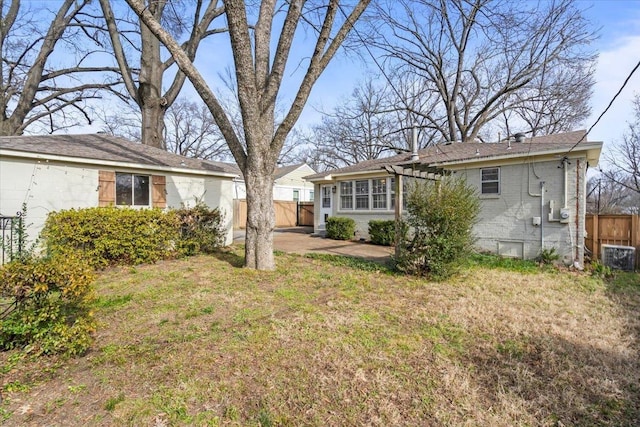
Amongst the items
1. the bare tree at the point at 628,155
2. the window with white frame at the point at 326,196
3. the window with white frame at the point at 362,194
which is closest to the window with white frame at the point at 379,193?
the window with white frame at the point at 362,194

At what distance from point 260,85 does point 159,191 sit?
5208 millimetres

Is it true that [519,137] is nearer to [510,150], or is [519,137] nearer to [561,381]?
[510,150]

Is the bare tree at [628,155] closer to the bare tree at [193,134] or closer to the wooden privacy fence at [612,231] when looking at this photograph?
the wooden privacy fence at [612,231]

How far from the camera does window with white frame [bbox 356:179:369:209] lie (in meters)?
13.2

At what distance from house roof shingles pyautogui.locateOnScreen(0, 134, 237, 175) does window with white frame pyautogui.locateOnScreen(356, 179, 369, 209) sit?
5.51 m

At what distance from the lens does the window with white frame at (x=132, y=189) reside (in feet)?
29.2

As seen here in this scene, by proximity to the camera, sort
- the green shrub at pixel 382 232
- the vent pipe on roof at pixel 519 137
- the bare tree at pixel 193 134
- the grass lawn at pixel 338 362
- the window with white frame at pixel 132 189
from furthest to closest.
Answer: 1. the bare tree at pixel 193 134
2. the green shrub at pixel 382 232
3. the vent pipe on roof at pixel 519 137
4. the window with white frame at pixel 132 189
5. the grass lawn at pixel 338 362

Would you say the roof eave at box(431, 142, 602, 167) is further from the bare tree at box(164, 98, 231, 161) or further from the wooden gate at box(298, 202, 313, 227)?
the bare tree at box(164, 98, 231, 161)

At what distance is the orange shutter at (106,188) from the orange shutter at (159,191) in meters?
1.04

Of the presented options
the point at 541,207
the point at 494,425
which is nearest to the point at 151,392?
the point at 494,425

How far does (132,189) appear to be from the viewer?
9133mm

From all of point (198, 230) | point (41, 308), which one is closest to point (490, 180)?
point (198, 230)

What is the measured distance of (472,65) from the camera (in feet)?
61.1

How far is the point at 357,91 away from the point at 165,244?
69.6 feet
